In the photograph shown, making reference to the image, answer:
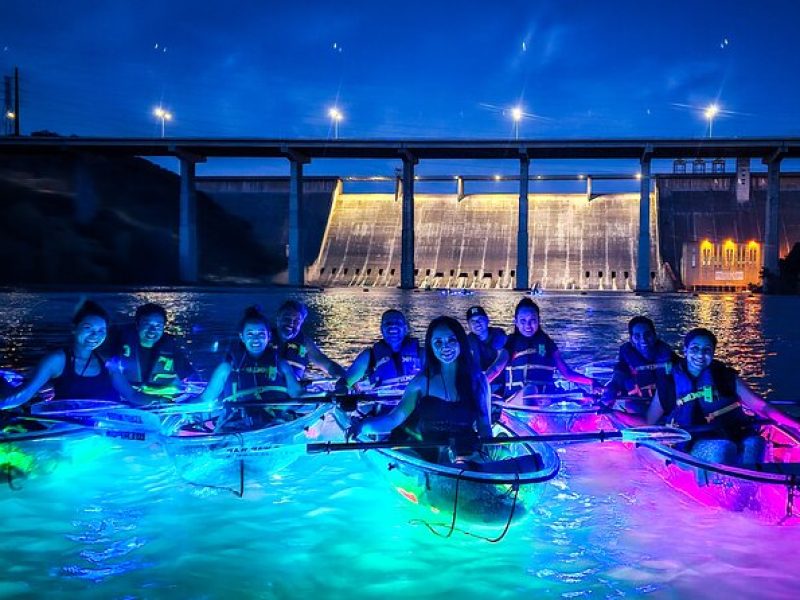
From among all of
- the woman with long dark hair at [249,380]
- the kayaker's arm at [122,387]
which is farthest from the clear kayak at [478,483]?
the kayaker's arm at [122,387]

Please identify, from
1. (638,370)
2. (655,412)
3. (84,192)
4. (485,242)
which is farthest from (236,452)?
(485,242)

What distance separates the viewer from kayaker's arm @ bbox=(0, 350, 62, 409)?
22.2ft

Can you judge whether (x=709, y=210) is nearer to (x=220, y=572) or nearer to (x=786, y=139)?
(x=786, y=139)

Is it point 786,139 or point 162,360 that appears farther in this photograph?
point 786,139

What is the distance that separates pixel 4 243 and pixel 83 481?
49.2 meters

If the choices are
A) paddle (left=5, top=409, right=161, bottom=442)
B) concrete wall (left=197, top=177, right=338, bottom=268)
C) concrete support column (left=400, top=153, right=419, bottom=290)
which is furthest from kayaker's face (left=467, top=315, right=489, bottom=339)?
concrete wall (left=197, top=177, right=338, bottom=268)

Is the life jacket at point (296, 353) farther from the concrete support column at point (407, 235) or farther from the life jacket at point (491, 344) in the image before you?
the concrete support column at point (407, 235)

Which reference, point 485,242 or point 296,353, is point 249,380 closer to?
point 296,353

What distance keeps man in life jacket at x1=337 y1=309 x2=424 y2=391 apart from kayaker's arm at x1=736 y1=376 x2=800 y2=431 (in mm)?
3771

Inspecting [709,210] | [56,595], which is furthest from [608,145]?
[56,595]

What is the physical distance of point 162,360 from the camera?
856 centimetres

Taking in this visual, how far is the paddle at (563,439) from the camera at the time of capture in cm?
562

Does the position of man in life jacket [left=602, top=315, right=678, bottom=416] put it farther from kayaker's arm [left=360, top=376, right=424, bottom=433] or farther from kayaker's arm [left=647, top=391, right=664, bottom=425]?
kayaker's arm [left=360, top=376, right=424, bottom=433]

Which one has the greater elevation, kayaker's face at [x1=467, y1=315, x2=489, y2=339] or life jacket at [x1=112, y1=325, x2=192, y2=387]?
kayaker's face at [x1=467, y1=315, x2=489, y2=339]
